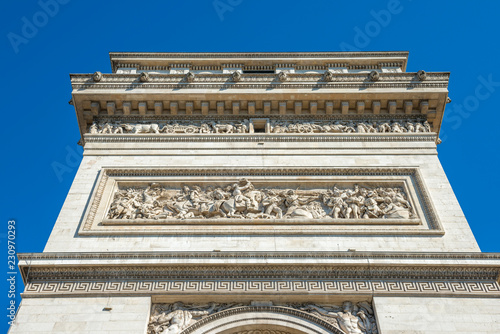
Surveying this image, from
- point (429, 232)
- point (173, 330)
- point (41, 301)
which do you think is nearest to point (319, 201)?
point (429, 232)

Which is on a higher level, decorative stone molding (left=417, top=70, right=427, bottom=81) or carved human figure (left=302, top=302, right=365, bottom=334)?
decorative stone molding (left=417, top=70, right=427, bottom=81)

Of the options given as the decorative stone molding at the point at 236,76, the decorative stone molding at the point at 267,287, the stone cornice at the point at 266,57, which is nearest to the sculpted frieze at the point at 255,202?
the decorative stone molding at the point at 267,287

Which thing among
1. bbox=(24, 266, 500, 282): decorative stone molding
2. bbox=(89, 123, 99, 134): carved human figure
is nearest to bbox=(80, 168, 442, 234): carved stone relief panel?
bbox=(24, 266, 500, 282): decorative stone molding

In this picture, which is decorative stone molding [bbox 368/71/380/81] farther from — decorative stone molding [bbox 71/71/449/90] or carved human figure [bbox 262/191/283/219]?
carved human figure [bbox 262/191/283/219]

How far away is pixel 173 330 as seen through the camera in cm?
952

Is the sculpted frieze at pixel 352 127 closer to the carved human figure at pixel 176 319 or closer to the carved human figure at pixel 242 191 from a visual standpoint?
the carved human figure at pixel 242 191

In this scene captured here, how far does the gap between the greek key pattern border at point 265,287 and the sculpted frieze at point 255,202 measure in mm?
1897

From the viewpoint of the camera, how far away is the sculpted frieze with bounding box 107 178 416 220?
38.8 ft

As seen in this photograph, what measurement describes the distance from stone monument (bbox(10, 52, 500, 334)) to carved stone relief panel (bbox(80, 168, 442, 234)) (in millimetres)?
38

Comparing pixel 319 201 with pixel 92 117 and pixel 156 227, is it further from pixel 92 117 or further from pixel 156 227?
pixel 92 117

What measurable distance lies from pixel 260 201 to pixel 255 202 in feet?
0.54

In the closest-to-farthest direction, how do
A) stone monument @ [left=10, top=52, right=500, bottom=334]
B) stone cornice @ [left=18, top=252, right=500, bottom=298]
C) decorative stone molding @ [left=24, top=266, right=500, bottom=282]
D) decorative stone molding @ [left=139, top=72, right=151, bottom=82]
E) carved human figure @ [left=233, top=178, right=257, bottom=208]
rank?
1. stone monument @ [left=10, top=52, right=500, bottom=334]
2. stone cornice @ [left=18, top=252, right=500, bottom=298]
3. decorative stone molding @ [left=24, top=266, right=500, bottom=282]
4. carved human figure @ [left=233, top=178, right=257, bottom=208]
5. decorative stone molding @ [left=139, top=72, right=151, bottom=82]

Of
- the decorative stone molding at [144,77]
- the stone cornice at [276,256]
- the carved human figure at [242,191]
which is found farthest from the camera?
the decorative stone molding at [144,77]

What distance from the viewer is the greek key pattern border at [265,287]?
32.6 ft
